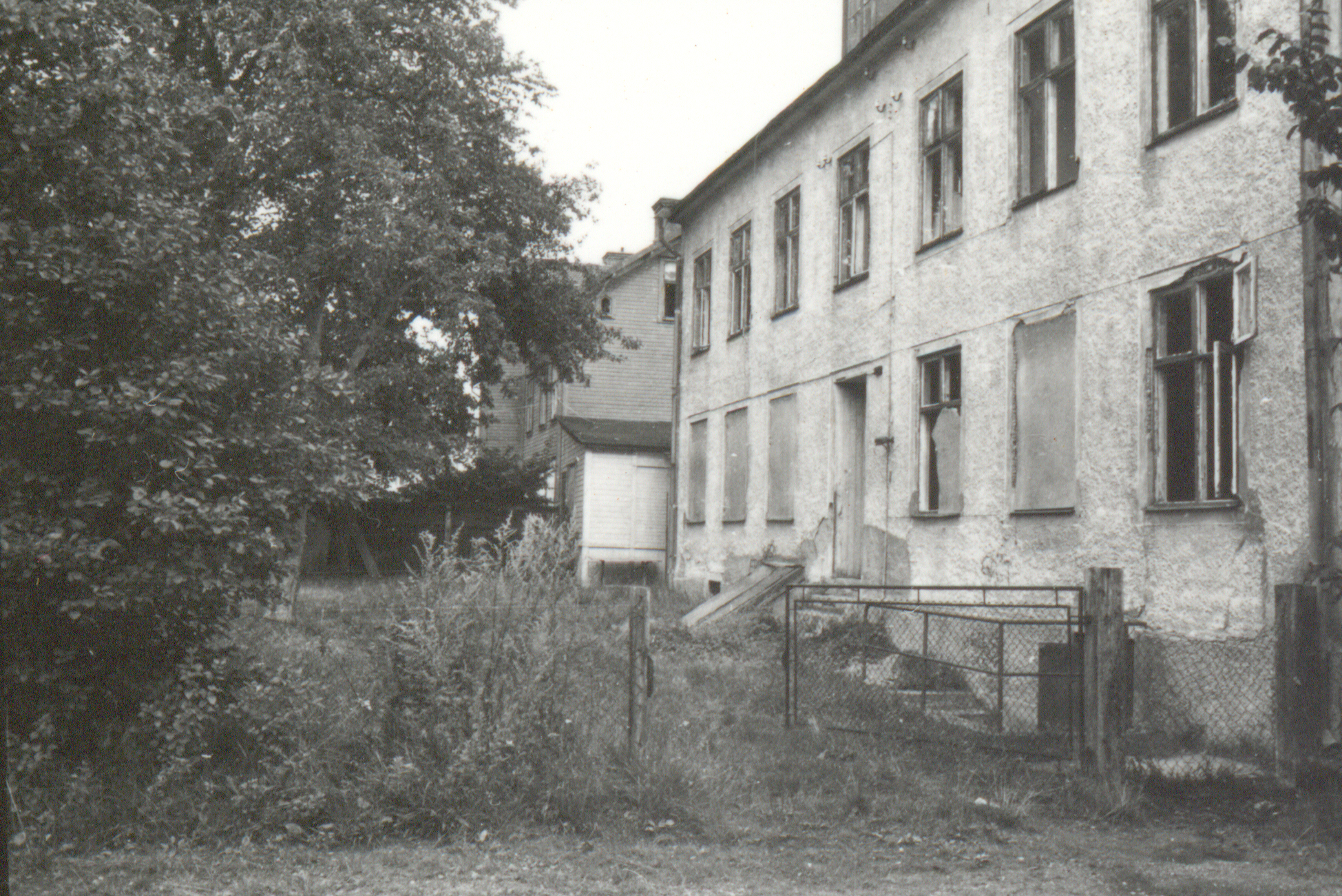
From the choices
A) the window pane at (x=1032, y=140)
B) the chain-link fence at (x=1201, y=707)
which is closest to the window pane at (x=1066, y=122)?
the window pane at (x=1032, y=140)

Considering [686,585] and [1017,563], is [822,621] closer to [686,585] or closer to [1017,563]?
[1017,563]

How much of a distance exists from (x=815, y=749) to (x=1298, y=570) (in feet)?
11.2

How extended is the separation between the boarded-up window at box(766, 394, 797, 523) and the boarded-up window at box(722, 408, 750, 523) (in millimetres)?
831

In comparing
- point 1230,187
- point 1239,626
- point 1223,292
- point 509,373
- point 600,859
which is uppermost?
point 509,373

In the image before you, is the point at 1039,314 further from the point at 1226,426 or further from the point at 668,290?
the point at 668,290

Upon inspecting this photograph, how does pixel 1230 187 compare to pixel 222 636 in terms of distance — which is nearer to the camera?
pixel 222 636

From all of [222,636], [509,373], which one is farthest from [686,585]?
[509,373]

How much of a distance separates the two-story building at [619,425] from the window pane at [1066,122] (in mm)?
11580

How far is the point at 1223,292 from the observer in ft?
31.8

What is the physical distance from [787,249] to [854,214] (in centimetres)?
235

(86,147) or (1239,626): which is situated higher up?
(86,147)

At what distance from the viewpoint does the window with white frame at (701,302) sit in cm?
2159

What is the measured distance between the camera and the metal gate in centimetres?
884

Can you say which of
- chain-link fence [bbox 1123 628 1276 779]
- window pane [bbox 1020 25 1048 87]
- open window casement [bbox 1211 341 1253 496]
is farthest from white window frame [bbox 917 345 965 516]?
open window casement [bbox 1211 341 1253 496]
